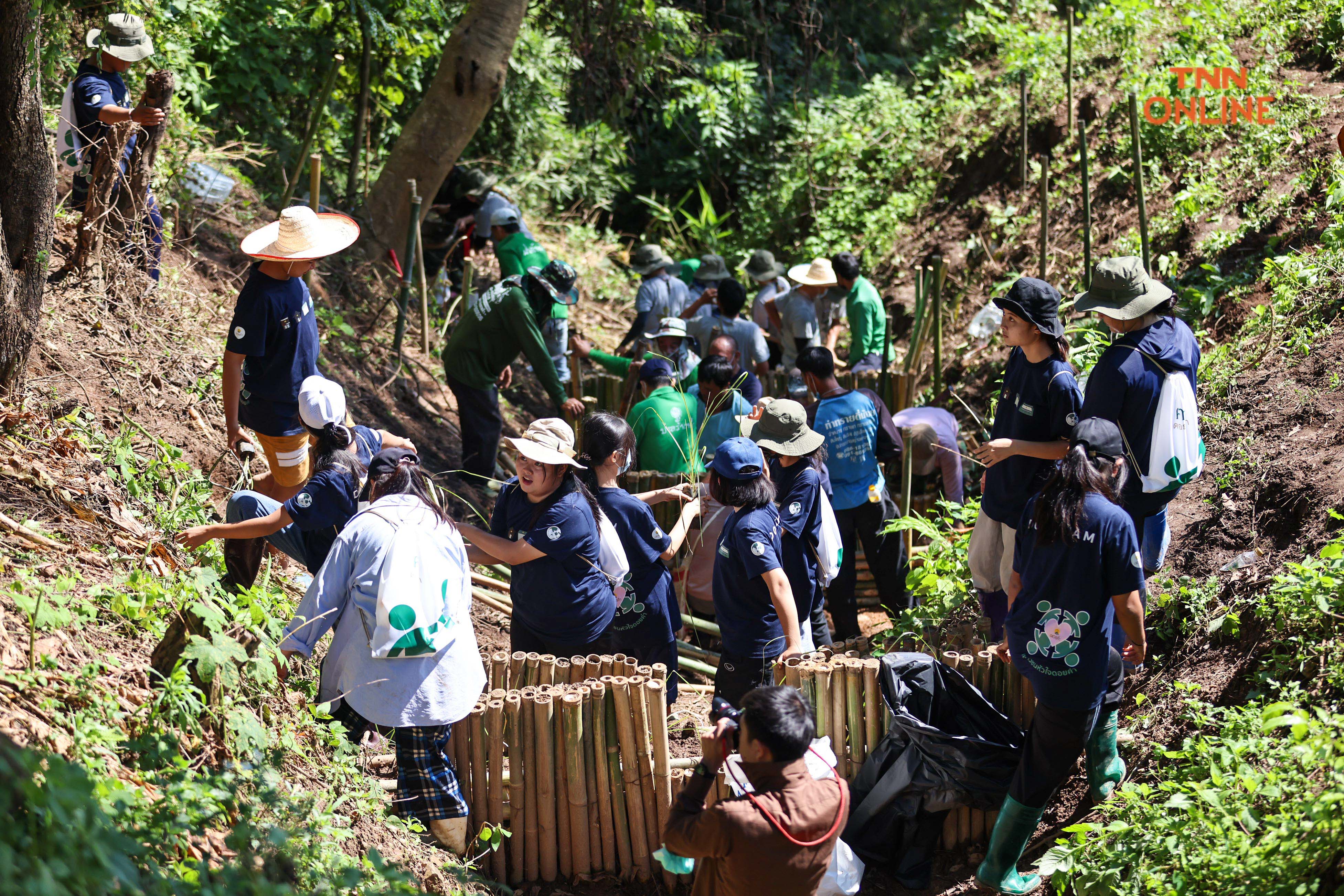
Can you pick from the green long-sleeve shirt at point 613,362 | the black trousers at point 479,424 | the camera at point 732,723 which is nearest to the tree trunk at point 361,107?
the green long-sleeve shirt at point 613,362

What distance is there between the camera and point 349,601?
12.4 feet

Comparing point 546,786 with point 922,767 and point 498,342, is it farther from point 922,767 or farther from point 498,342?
point 498,342

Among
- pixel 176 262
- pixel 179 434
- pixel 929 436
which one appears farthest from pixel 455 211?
pixel 929 436

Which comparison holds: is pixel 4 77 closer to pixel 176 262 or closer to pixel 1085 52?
pixel 176 262

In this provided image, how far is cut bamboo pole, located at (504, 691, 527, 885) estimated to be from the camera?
403cm

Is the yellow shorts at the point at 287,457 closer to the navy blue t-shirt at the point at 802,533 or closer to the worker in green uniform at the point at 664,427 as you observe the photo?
the worker in green uniform at the point at 664,427

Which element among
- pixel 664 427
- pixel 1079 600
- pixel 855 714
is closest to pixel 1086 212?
pixel 664 427

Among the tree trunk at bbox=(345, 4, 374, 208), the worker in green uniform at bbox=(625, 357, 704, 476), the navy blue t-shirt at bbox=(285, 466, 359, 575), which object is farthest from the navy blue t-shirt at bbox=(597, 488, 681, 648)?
the tree trunk at bbox=(345, 4, 374, 208)

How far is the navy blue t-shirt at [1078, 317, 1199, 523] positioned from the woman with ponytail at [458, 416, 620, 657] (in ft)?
7.04

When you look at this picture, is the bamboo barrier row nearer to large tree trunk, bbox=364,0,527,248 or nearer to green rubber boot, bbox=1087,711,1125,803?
green rubber boot, bbox=1087,711,1125,803

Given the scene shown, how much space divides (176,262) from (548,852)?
5.56 m

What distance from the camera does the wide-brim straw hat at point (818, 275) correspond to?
881 cm

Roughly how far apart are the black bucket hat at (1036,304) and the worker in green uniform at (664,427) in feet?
7.73

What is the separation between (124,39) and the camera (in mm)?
6641
